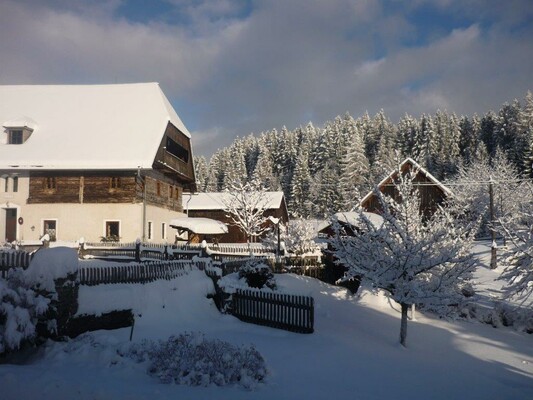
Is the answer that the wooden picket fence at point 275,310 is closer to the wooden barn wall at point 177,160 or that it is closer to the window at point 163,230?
the wooden barn wall at point 177,160

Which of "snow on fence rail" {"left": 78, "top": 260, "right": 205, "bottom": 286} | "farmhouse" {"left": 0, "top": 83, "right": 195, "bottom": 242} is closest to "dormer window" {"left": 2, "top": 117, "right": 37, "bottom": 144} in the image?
"farmhouse" {"left": 0, "top": 83, "right": 195, "bottom": 242}

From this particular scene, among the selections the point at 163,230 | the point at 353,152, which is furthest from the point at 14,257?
the point at 353,152

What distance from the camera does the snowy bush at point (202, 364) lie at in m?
7.73

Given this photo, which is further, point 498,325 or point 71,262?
point 498,325

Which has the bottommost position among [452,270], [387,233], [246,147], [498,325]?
[498,325]

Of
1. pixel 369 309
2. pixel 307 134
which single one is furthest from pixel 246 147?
pixel 369 309

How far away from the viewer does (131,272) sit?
1383 centimetres

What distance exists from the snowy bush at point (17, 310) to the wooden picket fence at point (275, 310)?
6.79m

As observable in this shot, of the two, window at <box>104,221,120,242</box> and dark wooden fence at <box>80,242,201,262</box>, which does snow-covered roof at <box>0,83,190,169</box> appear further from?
dark wooden fence at <box>80,242,201,262</box>

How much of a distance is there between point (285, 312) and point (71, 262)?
21.7 ft

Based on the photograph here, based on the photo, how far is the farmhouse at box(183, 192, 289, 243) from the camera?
47.7 metres

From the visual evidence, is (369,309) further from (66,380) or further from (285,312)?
(66,380)

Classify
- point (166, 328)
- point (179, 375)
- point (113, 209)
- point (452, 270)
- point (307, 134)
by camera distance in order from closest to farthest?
point (179, 375)
point (166, 328)
point (452, 270)
point (113, 209)
point (307, 134)

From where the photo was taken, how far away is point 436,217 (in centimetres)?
1443
